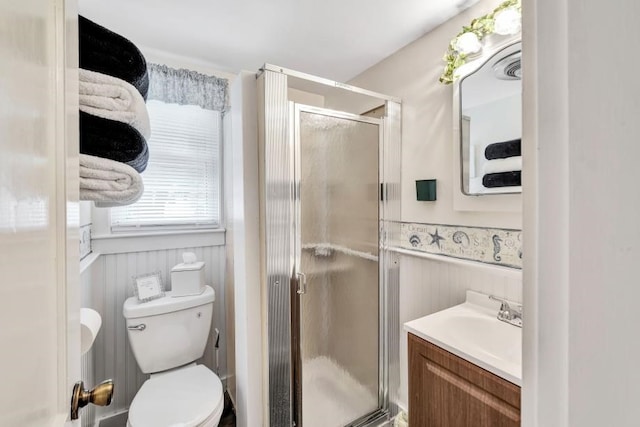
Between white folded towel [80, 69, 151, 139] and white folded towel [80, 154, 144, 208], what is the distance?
0.32ft

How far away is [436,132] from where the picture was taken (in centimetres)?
151

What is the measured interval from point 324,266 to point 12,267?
4.24ft

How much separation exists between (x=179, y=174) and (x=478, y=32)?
1888 millimetres

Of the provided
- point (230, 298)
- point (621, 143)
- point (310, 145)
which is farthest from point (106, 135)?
point (230, 298)

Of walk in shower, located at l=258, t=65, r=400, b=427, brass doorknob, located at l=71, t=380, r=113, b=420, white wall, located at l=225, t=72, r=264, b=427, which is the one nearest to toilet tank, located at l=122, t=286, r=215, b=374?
white wall, located at l=225, t=72, r=264, b=427

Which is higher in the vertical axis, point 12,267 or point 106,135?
point 106,135

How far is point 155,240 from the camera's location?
1.77m

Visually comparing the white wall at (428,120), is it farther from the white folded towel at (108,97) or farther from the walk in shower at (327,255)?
the white folded towel at (108,97)

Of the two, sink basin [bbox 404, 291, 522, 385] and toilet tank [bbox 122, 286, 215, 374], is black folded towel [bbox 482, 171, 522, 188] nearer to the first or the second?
sink basin [bbox 404, 291, 522, 385]

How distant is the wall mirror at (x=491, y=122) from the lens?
118cm

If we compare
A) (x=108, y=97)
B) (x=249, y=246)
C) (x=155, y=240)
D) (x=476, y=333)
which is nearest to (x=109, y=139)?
(x=108, y=97)

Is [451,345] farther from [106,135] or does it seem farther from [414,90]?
[414,90]

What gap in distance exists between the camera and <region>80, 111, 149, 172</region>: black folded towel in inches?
22.9

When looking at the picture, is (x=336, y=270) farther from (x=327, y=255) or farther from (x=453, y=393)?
(x=453, y=393)
